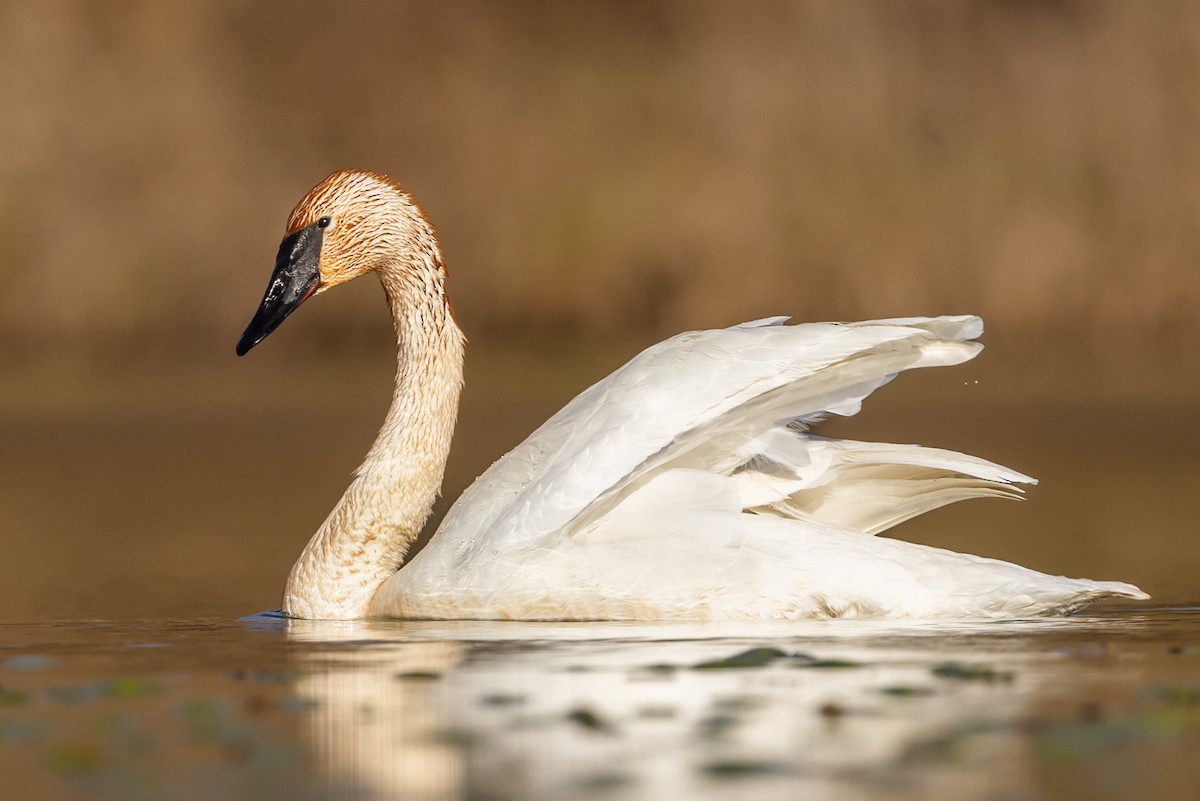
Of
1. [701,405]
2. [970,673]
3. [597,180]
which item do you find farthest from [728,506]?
[597,180]

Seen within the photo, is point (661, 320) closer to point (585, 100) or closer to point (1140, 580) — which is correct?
point (585, 100)

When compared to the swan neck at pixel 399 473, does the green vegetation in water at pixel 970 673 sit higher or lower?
lower

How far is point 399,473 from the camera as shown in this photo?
8.73 meters

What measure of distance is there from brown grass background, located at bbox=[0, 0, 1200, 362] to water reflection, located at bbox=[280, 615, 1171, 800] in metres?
17.1

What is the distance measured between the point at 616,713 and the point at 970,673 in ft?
3.53

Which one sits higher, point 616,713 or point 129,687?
point 129,687

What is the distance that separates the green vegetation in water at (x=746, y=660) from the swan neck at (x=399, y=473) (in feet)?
7.22

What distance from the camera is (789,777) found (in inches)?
189

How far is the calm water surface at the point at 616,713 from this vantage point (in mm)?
4797

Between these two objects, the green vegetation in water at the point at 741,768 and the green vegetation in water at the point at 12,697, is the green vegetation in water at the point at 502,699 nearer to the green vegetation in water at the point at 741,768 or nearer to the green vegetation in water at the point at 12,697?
the green vegetation in water at the point at 741,768

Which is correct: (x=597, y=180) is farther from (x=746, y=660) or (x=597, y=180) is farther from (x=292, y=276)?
(x=746, y=660)

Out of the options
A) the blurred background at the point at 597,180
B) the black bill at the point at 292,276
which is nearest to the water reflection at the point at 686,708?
the black bill at the point at 292,276

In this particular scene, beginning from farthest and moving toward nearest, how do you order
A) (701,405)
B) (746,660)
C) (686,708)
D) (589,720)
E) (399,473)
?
(399,473) → (701,405) → (746,660) → (686,708) → (589,720)

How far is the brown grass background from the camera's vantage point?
24.8m
